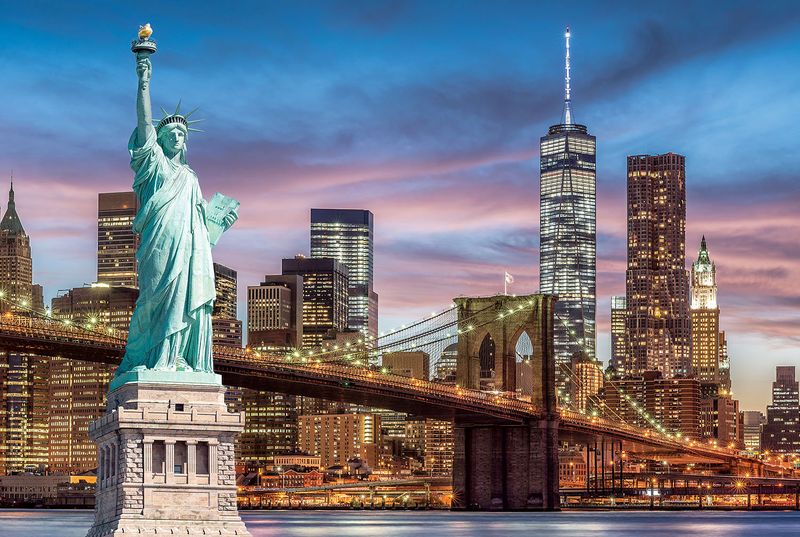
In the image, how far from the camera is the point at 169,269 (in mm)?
38312

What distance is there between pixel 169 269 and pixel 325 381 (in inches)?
1550

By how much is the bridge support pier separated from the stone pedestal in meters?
51.0

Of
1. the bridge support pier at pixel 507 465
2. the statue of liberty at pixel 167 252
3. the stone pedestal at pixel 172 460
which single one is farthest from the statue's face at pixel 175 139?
the bridge support pier at pixel 507 465

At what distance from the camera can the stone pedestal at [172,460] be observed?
36.4 metres

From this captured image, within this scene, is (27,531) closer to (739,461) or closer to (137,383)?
(137,383)

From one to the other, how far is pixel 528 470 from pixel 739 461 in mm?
50339

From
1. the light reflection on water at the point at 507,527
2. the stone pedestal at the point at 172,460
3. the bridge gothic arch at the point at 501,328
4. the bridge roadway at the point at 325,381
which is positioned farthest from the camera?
the bridge gothic arch at the point at 501,328

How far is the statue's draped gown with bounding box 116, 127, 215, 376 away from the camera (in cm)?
3812

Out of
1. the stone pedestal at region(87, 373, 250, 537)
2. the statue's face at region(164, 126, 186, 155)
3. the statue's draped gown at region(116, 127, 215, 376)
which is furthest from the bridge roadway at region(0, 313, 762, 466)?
the stone pedestal at region(87, 373, 250, 537)

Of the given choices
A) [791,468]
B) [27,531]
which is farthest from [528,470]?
[791,468]

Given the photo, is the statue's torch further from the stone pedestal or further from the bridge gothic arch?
the bridge gothic arch

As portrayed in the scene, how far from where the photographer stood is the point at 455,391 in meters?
83.7

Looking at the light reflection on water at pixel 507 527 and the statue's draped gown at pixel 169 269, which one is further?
the light reflection on water at pixel 507 527

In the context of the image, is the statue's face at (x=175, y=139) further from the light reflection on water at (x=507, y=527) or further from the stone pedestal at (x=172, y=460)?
the light reflection on water at (x=507, y=527)
